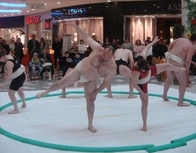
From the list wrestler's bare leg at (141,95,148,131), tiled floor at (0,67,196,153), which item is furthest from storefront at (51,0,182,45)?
wrestler's bare leg at (141,95,148,131)

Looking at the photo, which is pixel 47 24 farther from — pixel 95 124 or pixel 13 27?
pixel 95 124

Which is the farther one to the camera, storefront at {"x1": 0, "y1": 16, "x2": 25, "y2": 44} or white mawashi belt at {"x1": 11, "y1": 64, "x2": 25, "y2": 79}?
storefront at {"x1": 0, "y1": 16, "x2": 25, "y2": 44}

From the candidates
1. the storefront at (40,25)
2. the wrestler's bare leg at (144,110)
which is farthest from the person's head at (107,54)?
the storefront at (40,25)

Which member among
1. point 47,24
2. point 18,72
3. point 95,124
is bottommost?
point 95,124

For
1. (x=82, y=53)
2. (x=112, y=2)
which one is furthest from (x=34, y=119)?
(x=112, y=2)

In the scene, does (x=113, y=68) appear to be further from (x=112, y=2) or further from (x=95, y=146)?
(x=112, y=2)

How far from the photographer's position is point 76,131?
12.2 ft

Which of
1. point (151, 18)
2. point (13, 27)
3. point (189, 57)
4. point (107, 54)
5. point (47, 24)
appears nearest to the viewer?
point (107, 54)

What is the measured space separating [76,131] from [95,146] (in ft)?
1.89

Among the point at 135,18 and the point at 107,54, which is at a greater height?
the point at 135,18

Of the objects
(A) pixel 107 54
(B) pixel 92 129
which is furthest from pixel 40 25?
(A) pixel 107 54

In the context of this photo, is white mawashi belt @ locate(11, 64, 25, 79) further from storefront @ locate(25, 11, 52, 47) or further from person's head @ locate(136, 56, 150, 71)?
storefront @ locate(25, 11, 52, 47)

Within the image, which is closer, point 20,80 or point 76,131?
point 76,131

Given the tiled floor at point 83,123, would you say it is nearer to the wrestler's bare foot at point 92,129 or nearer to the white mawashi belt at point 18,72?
the wrestler's bare foot at point 92,129
